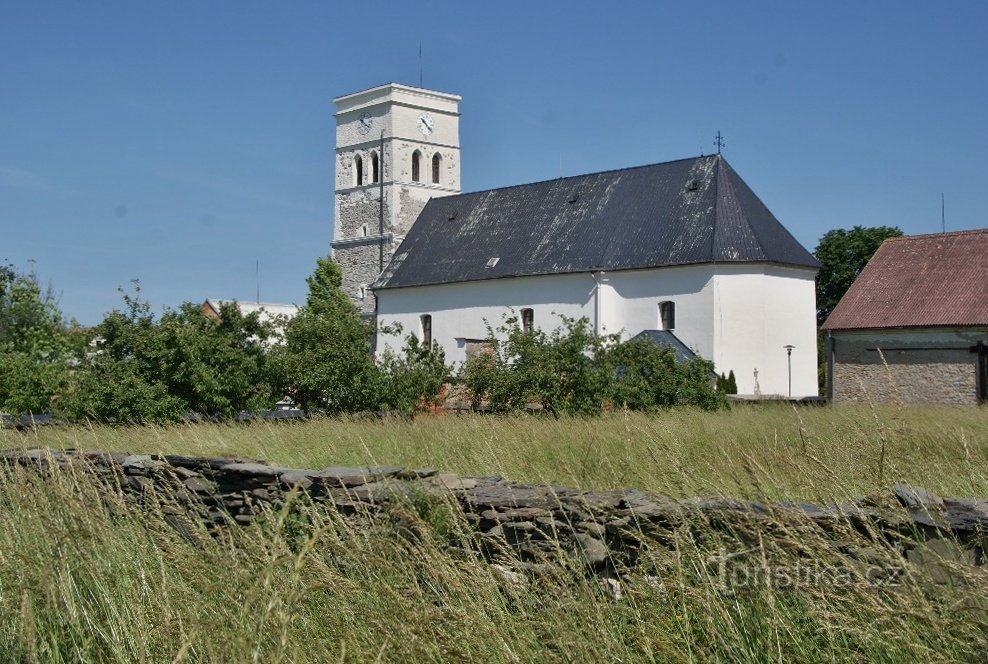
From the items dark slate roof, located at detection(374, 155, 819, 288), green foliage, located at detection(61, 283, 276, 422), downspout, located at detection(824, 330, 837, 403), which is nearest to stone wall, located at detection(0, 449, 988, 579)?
green foliage, located at detection(61, 283, 276, 422)

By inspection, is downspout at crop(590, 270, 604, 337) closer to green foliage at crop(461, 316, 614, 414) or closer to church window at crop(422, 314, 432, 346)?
church window at crop(422, 314, 432, 346)

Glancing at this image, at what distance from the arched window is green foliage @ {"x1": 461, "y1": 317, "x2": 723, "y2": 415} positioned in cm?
2131

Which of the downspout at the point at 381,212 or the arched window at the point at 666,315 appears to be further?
the downspout at the point at 381,212

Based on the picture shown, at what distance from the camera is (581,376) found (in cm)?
1884

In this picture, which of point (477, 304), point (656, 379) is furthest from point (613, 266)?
point (656, 379)

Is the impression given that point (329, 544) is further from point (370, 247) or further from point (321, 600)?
point (370, 247)

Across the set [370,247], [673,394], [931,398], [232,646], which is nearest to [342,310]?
[673,394]

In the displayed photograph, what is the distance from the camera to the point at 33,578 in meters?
5.19

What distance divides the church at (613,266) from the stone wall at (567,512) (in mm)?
22990

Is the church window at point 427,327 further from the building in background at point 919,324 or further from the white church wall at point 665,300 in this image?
the building in background at point 919,324

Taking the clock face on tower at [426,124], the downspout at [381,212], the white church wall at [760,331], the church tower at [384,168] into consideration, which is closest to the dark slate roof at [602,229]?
the white church wall at [760,331]

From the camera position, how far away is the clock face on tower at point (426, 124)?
198ft

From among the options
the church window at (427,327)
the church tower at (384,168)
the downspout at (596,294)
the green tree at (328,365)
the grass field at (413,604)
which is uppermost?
the church tower at (384,168)

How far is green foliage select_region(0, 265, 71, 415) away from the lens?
65.2 feet
